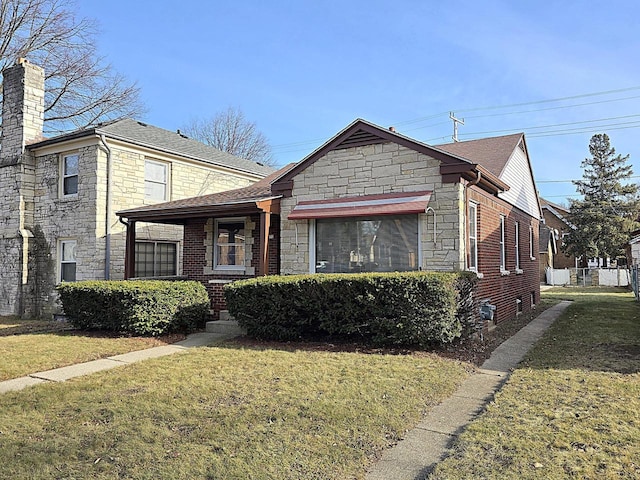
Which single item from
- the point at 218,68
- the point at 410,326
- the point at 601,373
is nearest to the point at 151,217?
the point at 218,68

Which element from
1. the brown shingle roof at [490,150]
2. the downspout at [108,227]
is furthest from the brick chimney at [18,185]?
the brown shingle roof at [490,150]

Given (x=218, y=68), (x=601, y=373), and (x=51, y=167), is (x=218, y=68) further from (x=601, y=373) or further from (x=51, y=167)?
(x=601, y=373)

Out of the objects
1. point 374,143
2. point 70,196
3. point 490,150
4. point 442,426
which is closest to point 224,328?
point 374,143

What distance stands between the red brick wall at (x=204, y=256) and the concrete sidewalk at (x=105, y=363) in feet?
8.14

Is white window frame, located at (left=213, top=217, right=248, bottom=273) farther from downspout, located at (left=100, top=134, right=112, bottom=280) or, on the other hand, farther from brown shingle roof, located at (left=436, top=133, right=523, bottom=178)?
brown shingle roof, located at (left=436, top=133, right=523, bottom=178)

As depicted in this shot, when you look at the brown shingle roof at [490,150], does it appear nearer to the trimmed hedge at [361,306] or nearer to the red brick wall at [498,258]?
the red brick wall at [498,258]

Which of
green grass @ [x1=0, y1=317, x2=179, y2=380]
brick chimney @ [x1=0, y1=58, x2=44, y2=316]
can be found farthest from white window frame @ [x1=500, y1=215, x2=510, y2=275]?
brick chimney @ [x1=0, y1=58, x2=44, y2=316]

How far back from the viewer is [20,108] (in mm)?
15805

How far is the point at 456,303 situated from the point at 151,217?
28.6 feet

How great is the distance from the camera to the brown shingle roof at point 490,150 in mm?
13854

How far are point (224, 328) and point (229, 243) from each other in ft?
10.6

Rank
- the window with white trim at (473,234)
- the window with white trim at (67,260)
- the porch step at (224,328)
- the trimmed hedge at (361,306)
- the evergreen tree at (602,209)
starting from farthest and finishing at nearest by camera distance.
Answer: the evergreen tree at (602,209) → the window with white trim at (67,260) → the window with white trim at (473,234) → the porch step at (224,328) → the trimmed hedge at (361,306)

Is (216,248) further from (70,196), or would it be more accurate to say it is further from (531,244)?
(531,244)

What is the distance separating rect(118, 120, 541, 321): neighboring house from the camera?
9.62 m
